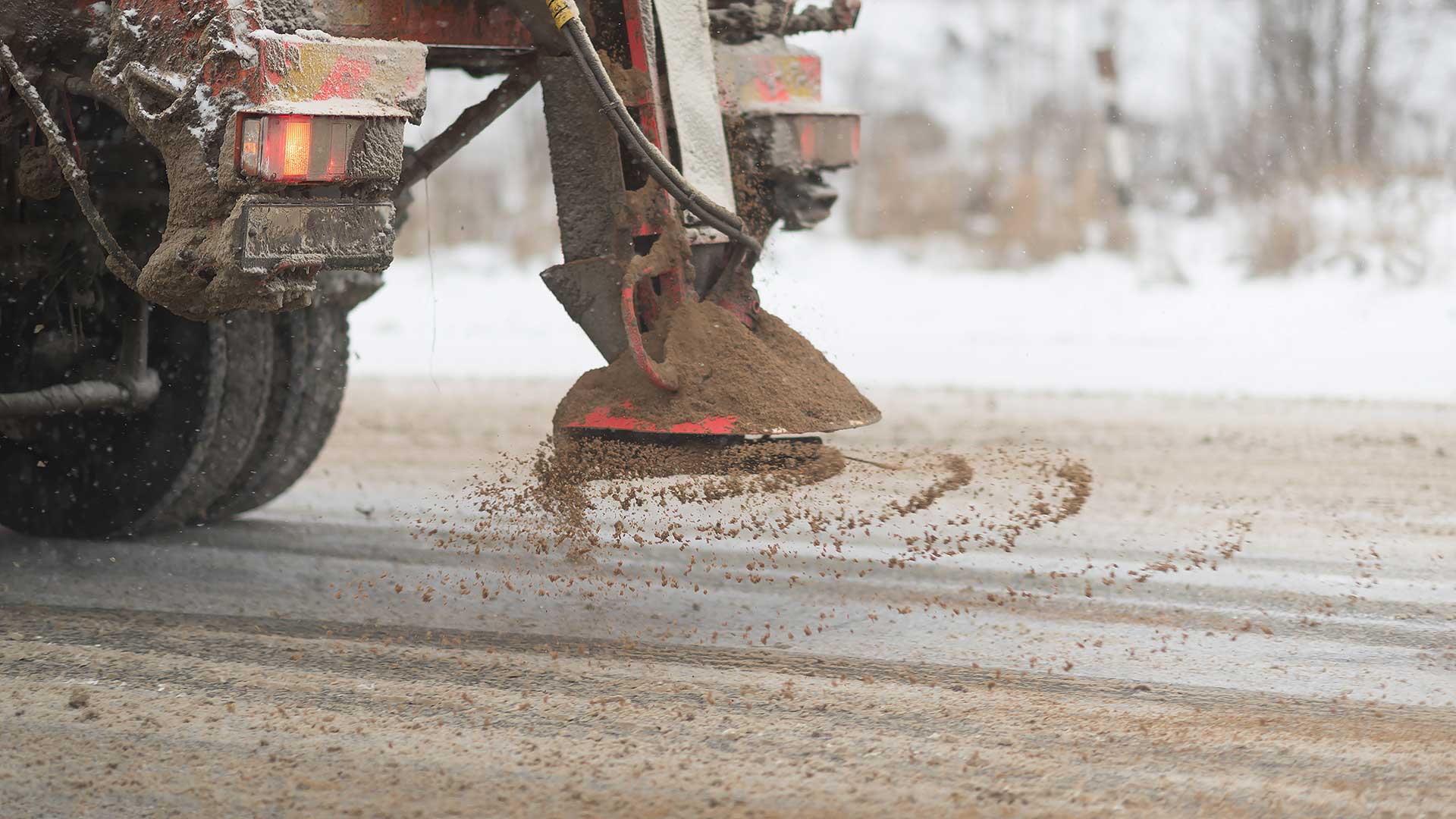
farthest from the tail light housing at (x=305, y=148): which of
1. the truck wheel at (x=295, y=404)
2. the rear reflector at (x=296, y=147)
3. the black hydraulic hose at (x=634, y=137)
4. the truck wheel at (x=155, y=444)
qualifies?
the truck wheel at (x=295, y=404)

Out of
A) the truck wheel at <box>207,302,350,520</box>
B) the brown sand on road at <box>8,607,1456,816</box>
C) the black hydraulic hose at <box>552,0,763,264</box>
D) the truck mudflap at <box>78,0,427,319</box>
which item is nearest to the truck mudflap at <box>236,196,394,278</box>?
the truck mudflap at <box>78,0,427,319</box>

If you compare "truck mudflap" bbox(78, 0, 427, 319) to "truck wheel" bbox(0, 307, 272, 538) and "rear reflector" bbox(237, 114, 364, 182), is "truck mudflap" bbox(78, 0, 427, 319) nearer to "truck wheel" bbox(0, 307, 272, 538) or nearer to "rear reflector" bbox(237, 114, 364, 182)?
"rear reflector" bbox(237, 114, 364, 182)

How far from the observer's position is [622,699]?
3230mm

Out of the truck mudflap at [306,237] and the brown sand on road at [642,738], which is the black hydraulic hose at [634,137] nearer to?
the truck mudflap at [306,237]

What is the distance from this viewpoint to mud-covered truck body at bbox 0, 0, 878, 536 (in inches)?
128

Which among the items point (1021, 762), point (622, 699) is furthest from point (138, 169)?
point (1021, 762)

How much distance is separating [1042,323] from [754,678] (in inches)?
422

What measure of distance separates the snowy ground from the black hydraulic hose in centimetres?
472

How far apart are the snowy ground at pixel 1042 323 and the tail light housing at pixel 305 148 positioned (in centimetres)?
547

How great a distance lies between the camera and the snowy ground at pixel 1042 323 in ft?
34.3

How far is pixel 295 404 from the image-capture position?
5.09 metres

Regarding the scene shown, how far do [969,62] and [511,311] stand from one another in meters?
10.1

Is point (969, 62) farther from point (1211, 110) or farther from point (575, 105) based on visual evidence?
point (575, 105)

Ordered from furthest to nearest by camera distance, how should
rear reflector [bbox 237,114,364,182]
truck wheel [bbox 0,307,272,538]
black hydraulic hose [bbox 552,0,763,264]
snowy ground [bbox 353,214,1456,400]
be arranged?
1. snowy ground [bbox 353,214,1456,400]
2. truck wheel [bbox 0,307,272,538]
3. black hydraulic hose [bbox 552,0,763,264]
4. rear reflector [bbox 237,114,364,182]
